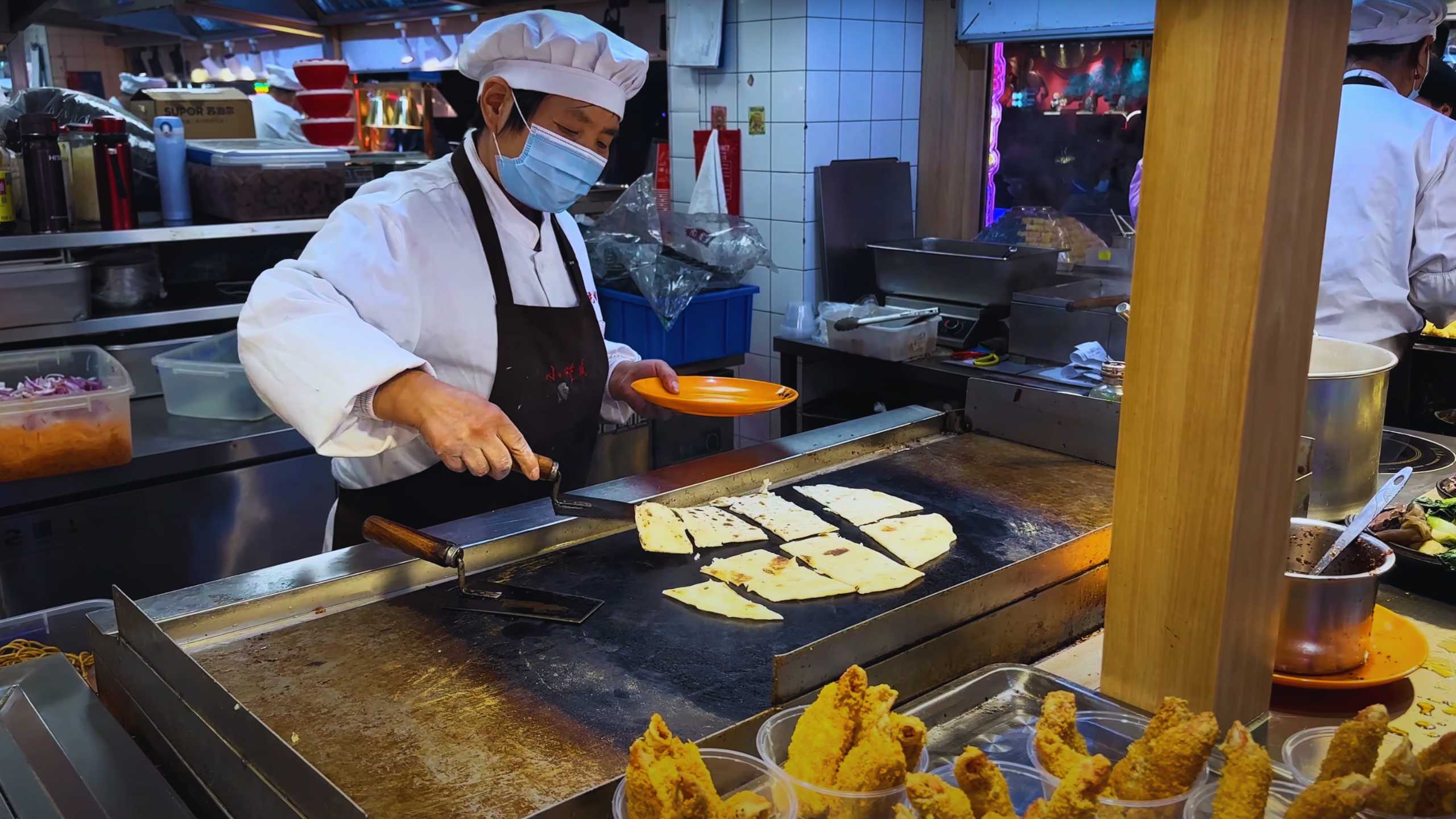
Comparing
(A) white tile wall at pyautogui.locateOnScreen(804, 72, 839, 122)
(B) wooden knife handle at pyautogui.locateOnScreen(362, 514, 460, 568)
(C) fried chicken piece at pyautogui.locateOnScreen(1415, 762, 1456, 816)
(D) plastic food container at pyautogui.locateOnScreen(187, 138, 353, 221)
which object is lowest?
(B) wooden knife handle at pyautogui.locateOnScreen(362, 514, 460, 568)

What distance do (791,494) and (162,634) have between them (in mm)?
1168

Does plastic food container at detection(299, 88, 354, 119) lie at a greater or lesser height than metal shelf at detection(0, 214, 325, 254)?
greater

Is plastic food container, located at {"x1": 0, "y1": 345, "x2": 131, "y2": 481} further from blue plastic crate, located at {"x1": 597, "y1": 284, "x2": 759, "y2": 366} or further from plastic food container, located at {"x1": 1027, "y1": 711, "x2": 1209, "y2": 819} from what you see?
→ plastic food container, located at {"x1": 1027, "y1": 711, "x2": 1209, "y2": 819}

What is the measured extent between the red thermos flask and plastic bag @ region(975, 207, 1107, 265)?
3.40 metres

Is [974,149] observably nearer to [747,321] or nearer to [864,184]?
[864,184]

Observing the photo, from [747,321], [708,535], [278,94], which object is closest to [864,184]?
[747,321]

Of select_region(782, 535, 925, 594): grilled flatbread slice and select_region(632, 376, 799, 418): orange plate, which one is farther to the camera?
select_region(632, 376, 799, 418): orange plate

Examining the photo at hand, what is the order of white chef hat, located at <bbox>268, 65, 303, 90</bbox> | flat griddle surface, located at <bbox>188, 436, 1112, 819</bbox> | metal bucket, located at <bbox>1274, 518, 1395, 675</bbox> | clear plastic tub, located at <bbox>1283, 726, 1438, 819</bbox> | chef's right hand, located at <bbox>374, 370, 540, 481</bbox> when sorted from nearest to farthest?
1. clear plastic tub, located at <bbox>1283, 726, 1438, 819</bbox>
2. flat griddle surface, located at <bbox>188, 436, 1112, 819</bbox>
3. metal bucket, located at <bbox>1274, 518, 1395, 675</bbox>
4. chef's right hand, located at <bbox>374, 370, 540, 481</bbox>
5. white chef hat, located at <bbox>268, 65, 303, 90</bbox>

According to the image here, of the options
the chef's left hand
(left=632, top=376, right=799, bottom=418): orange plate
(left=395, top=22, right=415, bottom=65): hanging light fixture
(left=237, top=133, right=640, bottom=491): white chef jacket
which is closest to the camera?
(left=237, top=133, right=640, bottom=491): white chef jacket

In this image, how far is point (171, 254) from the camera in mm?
4250

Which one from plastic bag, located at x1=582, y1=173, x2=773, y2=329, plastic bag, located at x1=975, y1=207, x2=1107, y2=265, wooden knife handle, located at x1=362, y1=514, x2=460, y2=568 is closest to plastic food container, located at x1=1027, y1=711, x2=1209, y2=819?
wooden knife handle, located at x1=362, y1=514, x2=460, y2=568

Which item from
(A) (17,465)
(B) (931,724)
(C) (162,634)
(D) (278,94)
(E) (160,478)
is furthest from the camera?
(D) (278,94)

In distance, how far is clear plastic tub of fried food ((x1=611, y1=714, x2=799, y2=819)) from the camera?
3.03ft

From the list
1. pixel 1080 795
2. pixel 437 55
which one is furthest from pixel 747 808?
pixel 437 55
